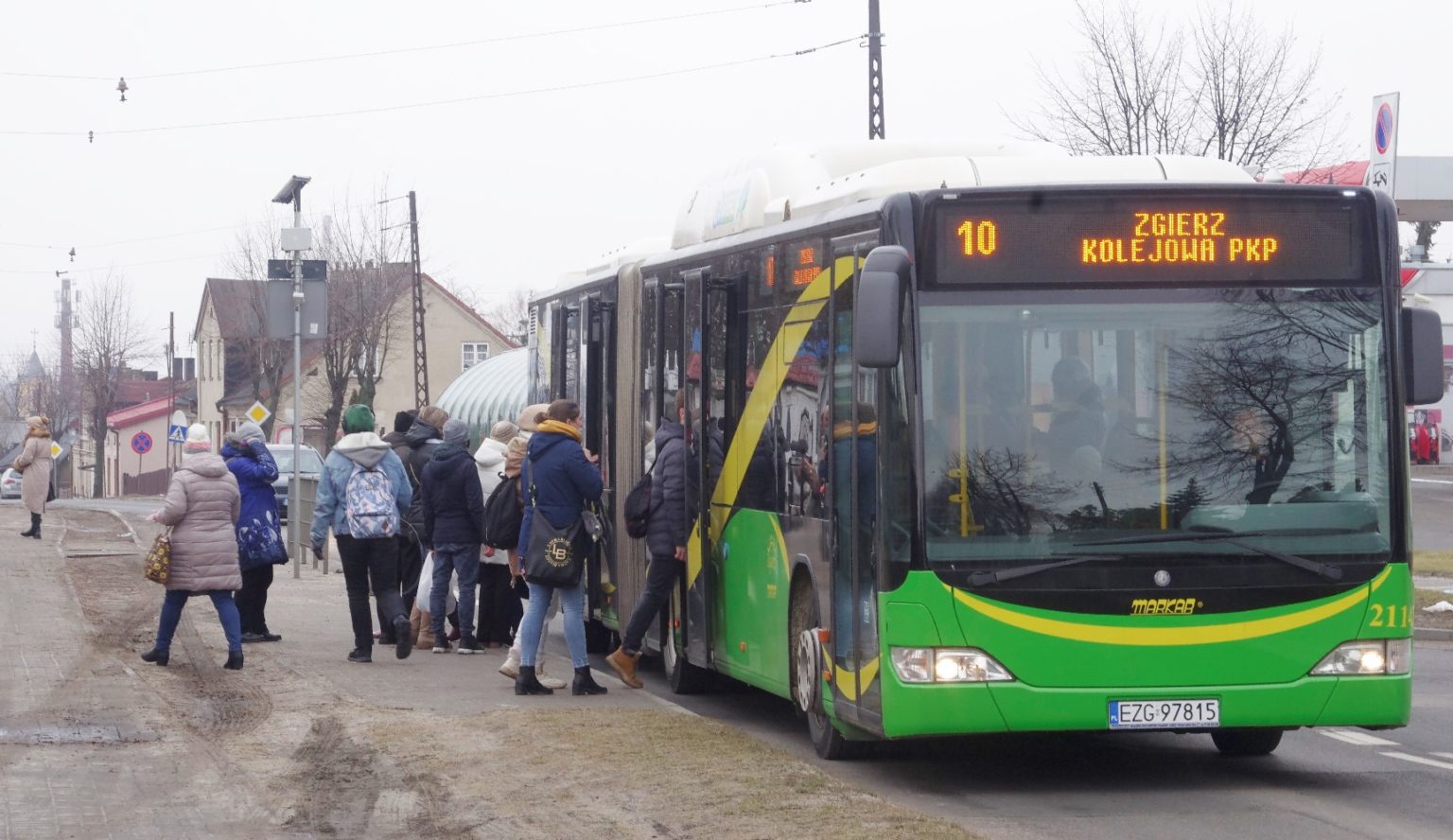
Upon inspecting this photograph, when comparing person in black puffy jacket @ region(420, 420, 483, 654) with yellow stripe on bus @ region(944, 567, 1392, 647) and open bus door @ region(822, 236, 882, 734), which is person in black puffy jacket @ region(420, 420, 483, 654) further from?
yellow stripe on bus @ region(944, 567, 1392, 647)

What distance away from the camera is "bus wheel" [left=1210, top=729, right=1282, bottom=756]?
10.3 meters

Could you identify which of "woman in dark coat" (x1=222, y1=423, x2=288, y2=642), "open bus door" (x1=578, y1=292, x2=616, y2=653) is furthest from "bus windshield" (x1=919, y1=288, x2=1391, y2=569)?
"woman in dark coat" (x1=222, y1=423, x2=288, y2=642)

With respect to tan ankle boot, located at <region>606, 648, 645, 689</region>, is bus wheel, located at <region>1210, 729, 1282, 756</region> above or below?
below

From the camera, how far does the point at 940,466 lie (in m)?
8.86

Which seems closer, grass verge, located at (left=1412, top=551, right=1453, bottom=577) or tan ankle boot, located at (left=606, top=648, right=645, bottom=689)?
tan ankle boot, located at (left=606, top=648, right=645, bottom=689)

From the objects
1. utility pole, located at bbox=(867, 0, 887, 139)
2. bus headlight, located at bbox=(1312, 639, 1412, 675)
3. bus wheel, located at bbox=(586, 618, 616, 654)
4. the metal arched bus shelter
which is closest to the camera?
bus headlight, located at bbox=(1312, 639, 1412, 675)

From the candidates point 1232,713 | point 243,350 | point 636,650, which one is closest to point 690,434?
point 636,650

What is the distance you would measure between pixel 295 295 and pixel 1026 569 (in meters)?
16.0

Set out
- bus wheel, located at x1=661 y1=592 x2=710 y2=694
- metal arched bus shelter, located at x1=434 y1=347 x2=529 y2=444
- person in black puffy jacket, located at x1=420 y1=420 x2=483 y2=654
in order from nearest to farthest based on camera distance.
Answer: bus wheel, located at x1=661 y1=592 x2=710 y2=694 → person in black puffy jacket, located at x1=420 y1=420 x2=483 y2=654 → metal arched bus shelter, located at x1=434 y1=347 x2=529 y2=444

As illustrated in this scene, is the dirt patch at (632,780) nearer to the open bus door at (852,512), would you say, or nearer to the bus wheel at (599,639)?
the open bus door at (852,512)

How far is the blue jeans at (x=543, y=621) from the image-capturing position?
42.1 ft

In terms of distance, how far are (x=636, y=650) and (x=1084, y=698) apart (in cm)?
511

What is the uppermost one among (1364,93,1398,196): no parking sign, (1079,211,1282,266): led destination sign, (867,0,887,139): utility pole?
(867,0,887,139): utility pole

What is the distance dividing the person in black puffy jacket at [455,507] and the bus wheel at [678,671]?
2.16 m
